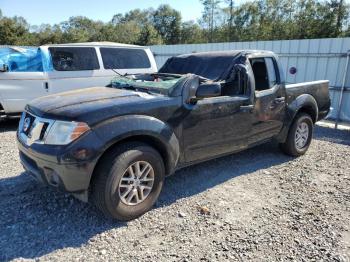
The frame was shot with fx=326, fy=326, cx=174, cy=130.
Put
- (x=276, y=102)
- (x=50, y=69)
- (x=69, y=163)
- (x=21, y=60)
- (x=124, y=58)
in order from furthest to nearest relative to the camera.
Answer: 1. (x=124, y=58)
2. (x=50, y=69)
3. (x=21, y=60)
4. (x=276, y=102)
5. (x=69, y=163)

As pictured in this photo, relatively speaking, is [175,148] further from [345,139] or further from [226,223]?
[345,139]

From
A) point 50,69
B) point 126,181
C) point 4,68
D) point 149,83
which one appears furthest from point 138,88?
point 4,68

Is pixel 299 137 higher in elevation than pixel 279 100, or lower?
lower

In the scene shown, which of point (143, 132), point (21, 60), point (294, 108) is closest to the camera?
point (143, 132)

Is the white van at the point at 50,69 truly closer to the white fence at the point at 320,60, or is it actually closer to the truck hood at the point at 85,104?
the truck hood at the point at 85,104

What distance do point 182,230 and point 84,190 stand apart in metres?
1.06

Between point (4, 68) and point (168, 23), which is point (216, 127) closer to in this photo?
point (4, 68)

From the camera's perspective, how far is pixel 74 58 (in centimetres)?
754

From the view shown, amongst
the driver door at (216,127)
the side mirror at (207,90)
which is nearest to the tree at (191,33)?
the driver door at (216,127)

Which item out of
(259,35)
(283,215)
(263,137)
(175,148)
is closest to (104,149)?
(175,148)

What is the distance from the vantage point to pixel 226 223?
3.47m

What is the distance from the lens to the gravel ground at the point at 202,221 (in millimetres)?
2965

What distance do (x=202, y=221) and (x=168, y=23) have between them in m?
45.0

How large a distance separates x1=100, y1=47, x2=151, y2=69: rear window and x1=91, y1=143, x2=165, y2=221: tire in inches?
197
